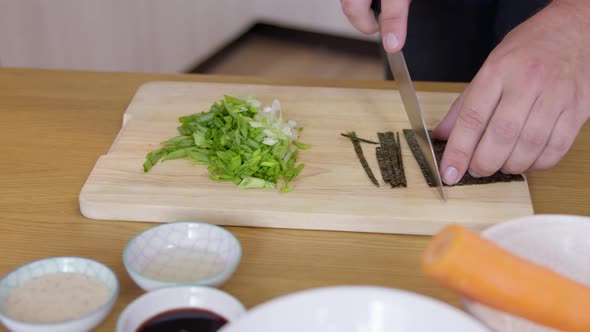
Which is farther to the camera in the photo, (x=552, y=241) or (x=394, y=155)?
(x=394, y=155)

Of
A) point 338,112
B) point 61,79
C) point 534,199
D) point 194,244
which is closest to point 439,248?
point 194,244

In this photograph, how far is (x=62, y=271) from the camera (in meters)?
1.12

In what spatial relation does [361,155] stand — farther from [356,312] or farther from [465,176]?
[356,312]

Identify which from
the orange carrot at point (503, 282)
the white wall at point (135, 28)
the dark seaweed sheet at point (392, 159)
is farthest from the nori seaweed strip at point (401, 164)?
the white wall at point (135, 28)

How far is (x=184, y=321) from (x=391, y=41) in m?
0.85

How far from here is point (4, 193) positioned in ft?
4.91

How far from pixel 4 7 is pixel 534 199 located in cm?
257

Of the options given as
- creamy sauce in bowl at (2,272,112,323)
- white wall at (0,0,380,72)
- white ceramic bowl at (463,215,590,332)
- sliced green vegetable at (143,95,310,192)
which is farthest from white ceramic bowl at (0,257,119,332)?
white wall at (0,0,380,72)

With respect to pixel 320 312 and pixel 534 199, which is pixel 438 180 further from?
pixel 320 312

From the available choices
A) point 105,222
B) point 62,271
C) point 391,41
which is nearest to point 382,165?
point 391,41

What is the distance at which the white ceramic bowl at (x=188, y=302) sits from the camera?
1.01 meters

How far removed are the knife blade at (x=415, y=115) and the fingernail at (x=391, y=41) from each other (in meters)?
0.02

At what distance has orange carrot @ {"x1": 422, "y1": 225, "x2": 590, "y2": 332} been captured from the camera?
0.86 m

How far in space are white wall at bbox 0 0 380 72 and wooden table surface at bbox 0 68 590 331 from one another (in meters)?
1.35
